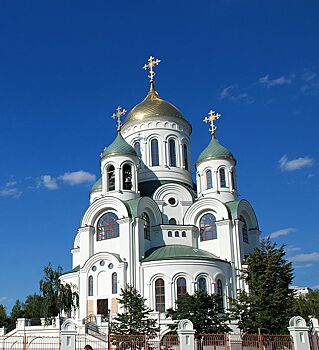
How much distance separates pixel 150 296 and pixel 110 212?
21.3 feet

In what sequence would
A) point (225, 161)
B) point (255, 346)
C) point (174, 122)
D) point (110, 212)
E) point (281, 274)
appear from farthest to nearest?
1. point (174, 122)
2. point (225, 161)
3. point (110, 212)
4. point (281, 274)
5. point (255, 346)

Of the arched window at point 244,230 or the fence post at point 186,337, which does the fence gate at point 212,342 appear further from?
the arched window at point 244,230

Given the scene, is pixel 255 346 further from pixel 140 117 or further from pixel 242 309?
pixel 140 117

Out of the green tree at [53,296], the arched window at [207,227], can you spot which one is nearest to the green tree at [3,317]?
the green tree at [53,296]

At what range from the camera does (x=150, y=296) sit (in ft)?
103

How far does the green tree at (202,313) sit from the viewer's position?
23.1m

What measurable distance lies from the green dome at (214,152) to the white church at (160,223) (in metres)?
0.08

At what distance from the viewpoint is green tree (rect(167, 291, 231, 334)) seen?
75.8 feet

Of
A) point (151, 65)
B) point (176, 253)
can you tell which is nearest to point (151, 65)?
point (151, 65)

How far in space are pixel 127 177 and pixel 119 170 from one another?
102 cm

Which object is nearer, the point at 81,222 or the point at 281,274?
the point at 281,274

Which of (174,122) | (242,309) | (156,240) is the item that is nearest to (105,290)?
(156,240)

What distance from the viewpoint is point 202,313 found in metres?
23.6

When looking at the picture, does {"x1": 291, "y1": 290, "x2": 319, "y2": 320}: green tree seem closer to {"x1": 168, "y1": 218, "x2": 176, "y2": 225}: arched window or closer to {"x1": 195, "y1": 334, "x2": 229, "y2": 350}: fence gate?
{"x1": 168, "y1": 218, "x2": 176, "y2": 225}: arched window
